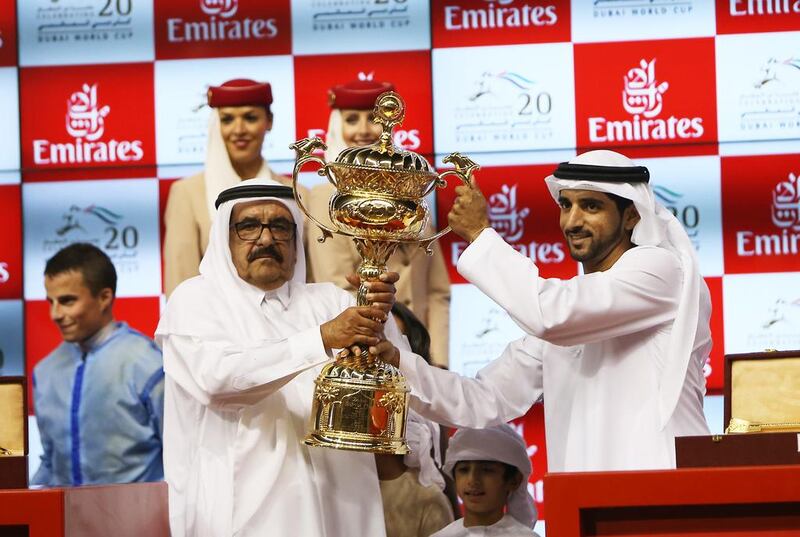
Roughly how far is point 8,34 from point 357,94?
5.11 feet

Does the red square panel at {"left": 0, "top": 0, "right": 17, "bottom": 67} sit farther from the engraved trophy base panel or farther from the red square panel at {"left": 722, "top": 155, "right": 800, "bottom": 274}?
the engraved trophy base panel

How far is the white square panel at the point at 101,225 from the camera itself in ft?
19.6

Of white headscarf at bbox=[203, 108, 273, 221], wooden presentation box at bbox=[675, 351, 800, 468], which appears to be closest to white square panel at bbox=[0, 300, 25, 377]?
white headscarf at bbox=[203, 108, 273, 221]

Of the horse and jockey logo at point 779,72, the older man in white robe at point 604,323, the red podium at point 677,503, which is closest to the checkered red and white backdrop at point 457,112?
the horse and jockey logo at point 779,72

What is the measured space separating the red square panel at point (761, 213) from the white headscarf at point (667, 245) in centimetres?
203

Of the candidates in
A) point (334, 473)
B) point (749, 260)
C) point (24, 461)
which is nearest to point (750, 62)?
point (749, 260)

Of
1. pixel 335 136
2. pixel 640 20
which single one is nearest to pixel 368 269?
pixel 335 136

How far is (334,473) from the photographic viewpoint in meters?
3.73

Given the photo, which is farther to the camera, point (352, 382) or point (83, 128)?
point (83, 128)

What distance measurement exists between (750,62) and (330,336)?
9.97ft

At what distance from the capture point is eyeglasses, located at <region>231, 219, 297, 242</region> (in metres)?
3.84

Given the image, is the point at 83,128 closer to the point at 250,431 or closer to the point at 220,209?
the point at 220,209

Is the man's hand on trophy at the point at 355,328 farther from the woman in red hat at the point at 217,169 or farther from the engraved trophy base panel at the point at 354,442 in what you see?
the woman in red hat at the point at 217,169

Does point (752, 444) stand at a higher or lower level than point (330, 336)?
lower
